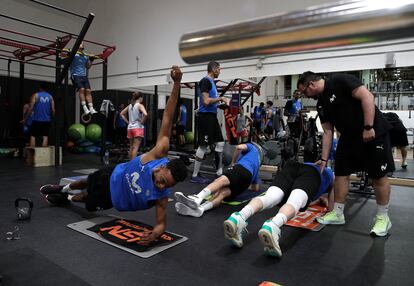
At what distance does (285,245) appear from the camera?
80.8 inches

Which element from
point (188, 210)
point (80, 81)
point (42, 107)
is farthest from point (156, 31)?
point (188, 210)

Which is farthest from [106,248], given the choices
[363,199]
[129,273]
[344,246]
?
[363,199]

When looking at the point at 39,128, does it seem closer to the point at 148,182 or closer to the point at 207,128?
the point at 207,128

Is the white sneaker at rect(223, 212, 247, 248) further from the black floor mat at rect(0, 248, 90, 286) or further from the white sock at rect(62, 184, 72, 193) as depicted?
the white sock at rect(62, 184, 72, 193)

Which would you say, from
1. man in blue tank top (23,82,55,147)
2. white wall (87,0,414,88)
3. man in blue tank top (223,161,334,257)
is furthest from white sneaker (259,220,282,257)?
man in blue tank top (23,82,55,147)

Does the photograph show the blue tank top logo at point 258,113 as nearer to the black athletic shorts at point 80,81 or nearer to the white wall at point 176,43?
the white wall at point 176,43

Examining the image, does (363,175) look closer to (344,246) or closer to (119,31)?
(344,246)

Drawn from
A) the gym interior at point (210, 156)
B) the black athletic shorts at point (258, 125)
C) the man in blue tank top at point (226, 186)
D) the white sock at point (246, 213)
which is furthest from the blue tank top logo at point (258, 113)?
the white sock at point (246, 213)

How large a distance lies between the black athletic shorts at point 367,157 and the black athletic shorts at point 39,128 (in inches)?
199

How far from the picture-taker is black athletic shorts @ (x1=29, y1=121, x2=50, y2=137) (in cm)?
560

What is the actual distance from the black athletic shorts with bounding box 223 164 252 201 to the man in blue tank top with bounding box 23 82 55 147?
163 inches

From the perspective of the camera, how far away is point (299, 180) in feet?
6.92

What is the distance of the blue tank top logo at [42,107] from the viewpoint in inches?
215

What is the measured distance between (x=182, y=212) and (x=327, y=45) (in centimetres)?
242
